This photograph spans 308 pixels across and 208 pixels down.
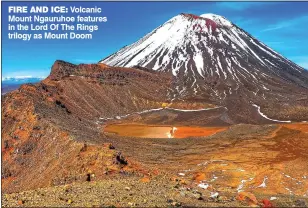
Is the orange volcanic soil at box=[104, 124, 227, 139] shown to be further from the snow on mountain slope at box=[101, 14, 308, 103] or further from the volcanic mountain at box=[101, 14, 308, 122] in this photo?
the snow on mountain slope at box=[101, 14, 308, 103]

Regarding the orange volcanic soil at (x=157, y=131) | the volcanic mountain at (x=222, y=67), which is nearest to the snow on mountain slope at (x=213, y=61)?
the volcanic mountain at (x=222, y=67)

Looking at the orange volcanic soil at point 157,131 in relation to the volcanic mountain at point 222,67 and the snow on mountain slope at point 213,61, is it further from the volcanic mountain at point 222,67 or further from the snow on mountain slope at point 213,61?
the snow on mountain slope at point 213,61

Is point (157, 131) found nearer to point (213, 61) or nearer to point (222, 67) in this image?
point (222, 67)

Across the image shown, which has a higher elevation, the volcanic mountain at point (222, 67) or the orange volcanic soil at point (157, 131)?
the volcanic mountain at point (222, 67)

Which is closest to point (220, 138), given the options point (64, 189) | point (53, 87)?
point (64, 189)

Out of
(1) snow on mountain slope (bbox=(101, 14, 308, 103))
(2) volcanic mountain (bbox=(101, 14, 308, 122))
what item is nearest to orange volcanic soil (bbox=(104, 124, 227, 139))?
(2) volcanic mountain (bbox=(101, 14, 308, 122))

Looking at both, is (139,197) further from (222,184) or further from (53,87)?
(53,87)
